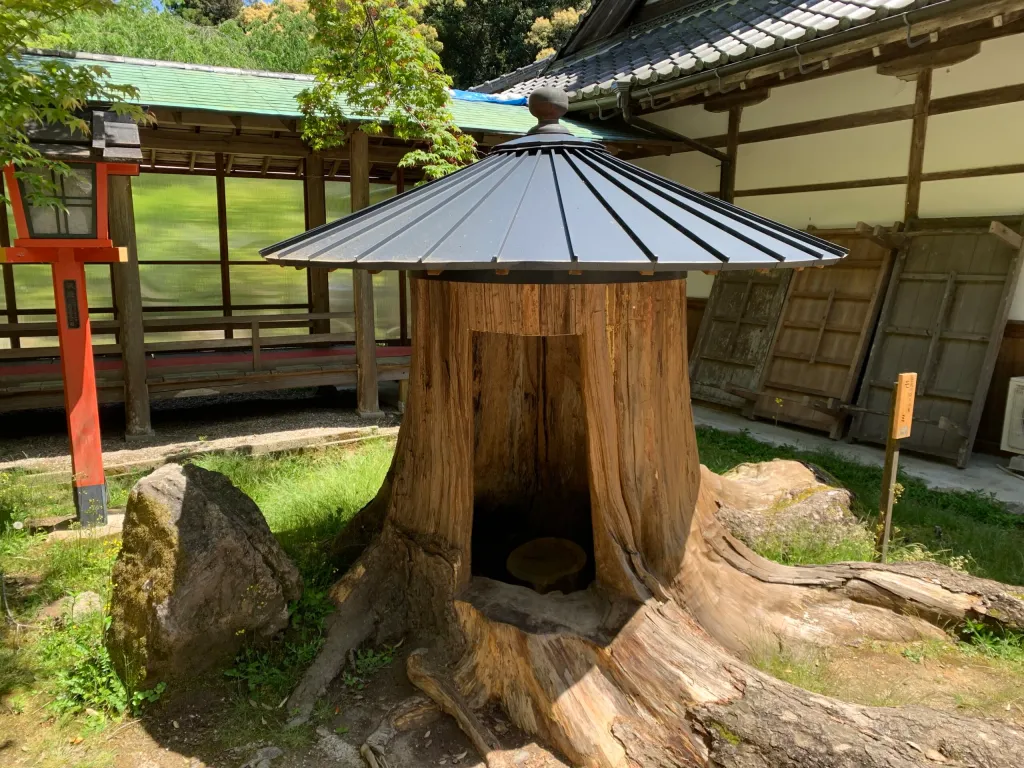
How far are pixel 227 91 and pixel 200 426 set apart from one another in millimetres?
3241

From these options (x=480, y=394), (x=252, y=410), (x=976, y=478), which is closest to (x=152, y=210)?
(x=252, y=410)

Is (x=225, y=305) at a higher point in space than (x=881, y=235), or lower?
lower

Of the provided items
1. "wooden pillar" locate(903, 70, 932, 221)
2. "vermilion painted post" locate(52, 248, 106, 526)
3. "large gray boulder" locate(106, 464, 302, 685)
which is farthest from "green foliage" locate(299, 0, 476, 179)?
"wooden pillar" locate(903, 70, 932, 221)

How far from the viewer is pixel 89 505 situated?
4.60 meters

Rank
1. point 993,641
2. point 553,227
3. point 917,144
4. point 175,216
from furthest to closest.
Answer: point 175,216 < point 917,144 < point 993,641 < point 553,227

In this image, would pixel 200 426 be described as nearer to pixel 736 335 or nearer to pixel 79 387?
pixel 79 387

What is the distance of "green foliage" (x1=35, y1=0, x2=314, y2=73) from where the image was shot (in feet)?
57.8

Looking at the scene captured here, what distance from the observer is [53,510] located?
4.83 meters

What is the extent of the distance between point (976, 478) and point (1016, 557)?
1681 mm

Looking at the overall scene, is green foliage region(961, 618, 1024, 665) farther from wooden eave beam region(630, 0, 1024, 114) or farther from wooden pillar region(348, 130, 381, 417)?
wooden pillar region(348, 130, 381, 417)

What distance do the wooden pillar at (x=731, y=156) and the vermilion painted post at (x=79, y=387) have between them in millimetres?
6644

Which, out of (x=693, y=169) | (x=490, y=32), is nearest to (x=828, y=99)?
(x=693, y=169)

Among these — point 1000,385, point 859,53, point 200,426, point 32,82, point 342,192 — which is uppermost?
point 859,53

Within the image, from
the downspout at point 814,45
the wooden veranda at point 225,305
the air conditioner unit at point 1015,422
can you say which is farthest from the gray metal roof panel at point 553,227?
the air conditioner unit at point 1015,422
